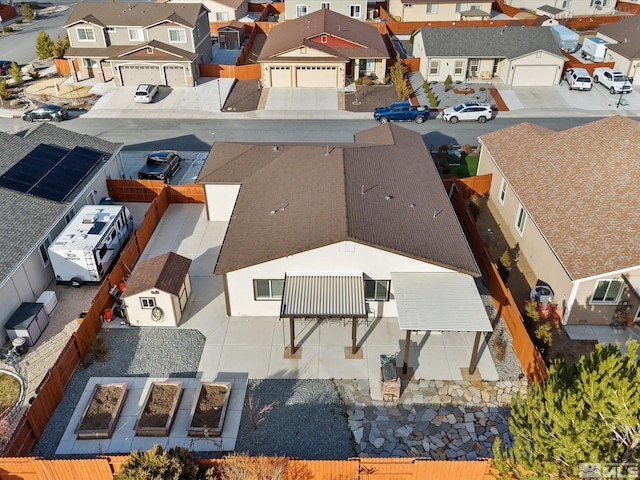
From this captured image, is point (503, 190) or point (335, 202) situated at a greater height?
point (335, 202)

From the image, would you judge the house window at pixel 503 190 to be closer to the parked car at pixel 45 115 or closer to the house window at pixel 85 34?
the parked car at pixel 45 115

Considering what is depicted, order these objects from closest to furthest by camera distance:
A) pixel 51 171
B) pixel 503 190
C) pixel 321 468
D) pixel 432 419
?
1. pixel 321 468
2. pixel 432 419
3. pixel 51 171
4. pixel 503 190

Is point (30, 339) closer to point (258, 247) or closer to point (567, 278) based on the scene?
point (258, 247)

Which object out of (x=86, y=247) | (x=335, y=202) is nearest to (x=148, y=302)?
(x=86, y=247)

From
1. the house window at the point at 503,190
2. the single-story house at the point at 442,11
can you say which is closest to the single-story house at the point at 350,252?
the house window at the point at 503,190

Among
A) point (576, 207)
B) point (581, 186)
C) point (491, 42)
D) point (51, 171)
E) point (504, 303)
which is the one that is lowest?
point (504, 303)

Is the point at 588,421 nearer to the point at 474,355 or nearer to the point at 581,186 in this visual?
the point at 474,355

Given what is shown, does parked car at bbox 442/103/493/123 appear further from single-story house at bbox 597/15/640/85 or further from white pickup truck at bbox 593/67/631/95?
single-story house at bbox 597/15/640/85
